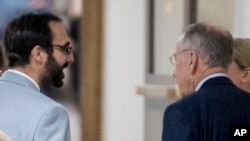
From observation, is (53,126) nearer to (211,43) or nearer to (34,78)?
(34,78)

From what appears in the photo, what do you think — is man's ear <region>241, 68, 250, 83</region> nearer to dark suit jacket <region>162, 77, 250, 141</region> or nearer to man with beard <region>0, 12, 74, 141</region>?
dark suit jacket <region>162, 77, 250, 141</region>

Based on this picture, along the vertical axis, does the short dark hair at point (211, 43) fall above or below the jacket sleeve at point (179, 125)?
above

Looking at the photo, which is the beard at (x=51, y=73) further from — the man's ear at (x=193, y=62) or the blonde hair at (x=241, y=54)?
the blonde hair at (x=241, y=54)

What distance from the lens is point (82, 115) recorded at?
4543mm

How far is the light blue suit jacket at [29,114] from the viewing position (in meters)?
1.93

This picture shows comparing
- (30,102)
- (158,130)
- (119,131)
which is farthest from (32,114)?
(119,131)

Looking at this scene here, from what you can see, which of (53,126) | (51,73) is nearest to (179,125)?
(53,126)

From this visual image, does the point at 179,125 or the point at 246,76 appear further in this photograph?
the point at 246,76

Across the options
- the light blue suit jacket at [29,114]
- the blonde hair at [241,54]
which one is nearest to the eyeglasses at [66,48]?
the light blue suit jacket at [29,114]

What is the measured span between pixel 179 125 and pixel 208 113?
108 mm

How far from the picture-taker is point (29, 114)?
1.96 metres

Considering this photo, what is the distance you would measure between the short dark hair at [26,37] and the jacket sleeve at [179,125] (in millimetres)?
509

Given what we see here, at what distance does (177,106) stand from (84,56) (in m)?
2.69

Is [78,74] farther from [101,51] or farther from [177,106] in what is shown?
[177,106]
